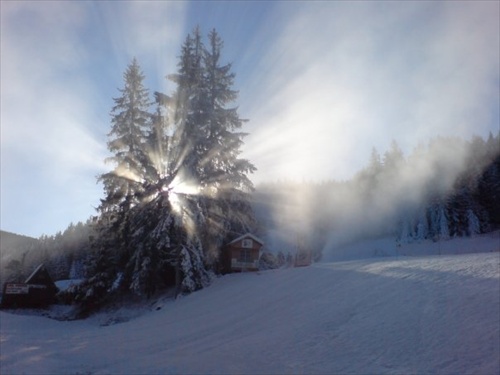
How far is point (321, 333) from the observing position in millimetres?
12414

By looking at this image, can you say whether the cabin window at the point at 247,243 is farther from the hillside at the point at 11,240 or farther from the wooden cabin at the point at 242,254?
the hillside at the point at 11,240

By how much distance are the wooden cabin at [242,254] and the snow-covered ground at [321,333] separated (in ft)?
29.7

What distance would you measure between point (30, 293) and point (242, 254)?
2188 cm

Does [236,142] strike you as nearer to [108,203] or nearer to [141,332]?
[108,203]

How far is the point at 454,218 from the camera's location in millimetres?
58750

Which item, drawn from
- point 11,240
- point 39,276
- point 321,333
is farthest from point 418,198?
point 11,240

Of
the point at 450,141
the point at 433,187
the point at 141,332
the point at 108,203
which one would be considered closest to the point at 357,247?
the point at 433,187

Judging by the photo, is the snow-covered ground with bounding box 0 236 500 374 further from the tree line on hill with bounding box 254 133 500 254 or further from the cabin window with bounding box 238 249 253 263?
the tree line on hill with bounding box 254 133 500 254

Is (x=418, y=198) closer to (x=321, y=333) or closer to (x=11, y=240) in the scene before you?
(x=321, y=333)

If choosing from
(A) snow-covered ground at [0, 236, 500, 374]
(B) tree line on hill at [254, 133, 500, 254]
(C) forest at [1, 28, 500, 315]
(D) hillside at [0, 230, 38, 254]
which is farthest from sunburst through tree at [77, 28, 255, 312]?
(D) hillside at [0, 230, 38, 254]

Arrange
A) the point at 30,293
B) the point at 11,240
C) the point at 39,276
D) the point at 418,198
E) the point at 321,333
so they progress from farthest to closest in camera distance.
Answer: the point at 11,240 < the point at 418,198 < the point at 39,276 < the point at 30,293 < the point at 321,333

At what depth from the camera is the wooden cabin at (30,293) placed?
38.2m

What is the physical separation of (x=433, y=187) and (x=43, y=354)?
61.2 m

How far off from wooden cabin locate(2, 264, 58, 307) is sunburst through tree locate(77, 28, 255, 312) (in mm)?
11486
